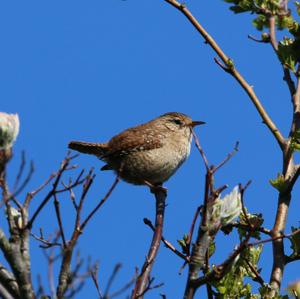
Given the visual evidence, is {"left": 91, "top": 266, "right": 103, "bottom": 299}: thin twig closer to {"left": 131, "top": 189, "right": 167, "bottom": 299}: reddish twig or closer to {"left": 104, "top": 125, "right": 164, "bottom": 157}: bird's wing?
{"left": 131, "top": 189, "right": 167, "bottom": 299}: reddish twig

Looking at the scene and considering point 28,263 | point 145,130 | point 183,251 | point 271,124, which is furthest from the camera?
point 145,130

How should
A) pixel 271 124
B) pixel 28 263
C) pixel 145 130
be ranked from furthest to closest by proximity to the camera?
pixel 145 130, pixel 271 124, pixel 28 263

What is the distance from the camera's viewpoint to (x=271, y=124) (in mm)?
4535

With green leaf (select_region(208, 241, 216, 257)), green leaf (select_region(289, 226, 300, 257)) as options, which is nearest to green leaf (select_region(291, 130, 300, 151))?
green leaf (select_region(289, 226, 300, 257))

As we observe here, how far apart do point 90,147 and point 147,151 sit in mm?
769

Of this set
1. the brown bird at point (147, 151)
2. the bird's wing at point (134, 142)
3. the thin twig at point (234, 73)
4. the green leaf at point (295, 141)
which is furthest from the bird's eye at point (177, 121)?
the green leaf at point (295, 141)

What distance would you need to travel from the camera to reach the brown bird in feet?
20.1

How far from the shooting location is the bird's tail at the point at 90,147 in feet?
21.7

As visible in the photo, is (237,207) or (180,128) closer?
(237,207)

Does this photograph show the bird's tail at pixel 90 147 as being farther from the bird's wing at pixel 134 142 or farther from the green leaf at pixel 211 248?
the green leaf at pixel 211 248

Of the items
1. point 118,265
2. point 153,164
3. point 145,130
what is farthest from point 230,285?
point 145,130

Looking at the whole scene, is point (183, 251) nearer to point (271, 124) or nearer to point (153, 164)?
point (271, 124)

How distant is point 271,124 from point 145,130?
2.16 metres

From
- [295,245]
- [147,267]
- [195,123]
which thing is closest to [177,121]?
[195,123]
